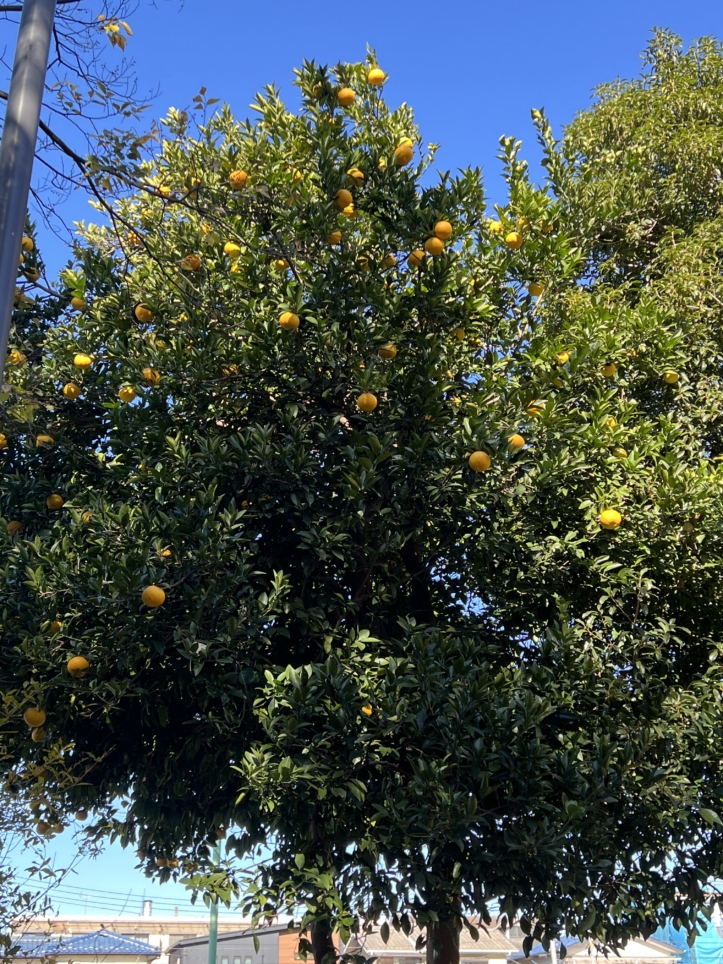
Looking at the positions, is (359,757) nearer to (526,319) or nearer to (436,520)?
(436,520)

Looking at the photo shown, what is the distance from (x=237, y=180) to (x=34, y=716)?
3.70 m

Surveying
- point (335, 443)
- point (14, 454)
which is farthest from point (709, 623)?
point (14, 454)

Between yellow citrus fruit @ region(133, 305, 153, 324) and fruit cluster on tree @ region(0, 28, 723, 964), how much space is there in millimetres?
27

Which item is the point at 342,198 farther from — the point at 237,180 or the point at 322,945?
the point at 322,945

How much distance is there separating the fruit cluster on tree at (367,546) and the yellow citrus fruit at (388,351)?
16 mm

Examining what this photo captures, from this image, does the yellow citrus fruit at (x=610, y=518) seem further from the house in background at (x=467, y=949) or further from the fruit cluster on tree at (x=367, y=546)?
the house in background at (x=467, y=949)

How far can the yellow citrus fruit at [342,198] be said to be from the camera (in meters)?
6.18

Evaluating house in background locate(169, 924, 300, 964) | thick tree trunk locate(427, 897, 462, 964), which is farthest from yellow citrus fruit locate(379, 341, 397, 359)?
house in background locate(169, 924, 300, 964)

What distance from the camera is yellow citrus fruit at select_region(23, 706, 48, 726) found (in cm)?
519

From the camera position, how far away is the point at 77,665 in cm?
507

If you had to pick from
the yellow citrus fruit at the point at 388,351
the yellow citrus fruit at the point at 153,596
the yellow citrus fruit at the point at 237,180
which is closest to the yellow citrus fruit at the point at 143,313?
the yellow citrus fruit at the point at 237,180

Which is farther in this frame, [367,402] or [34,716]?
[367,402]

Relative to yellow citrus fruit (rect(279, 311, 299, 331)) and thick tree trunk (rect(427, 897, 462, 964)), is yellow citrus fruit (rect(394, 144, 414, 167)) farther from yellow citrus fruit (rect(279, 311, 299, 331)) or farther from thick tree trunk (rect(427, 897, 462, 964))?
thick tree trunk (rect(427, 897, 462, 964))

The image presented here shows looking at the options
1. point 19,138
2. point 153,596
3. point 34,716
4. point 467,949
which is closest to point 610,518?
point 153,596
